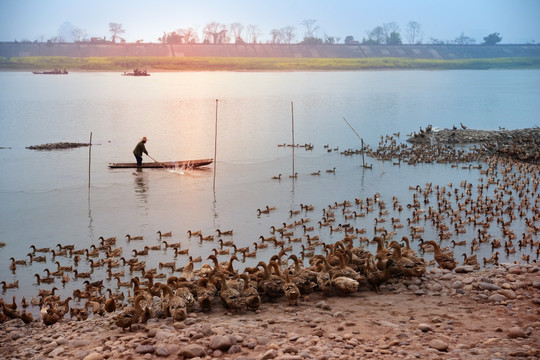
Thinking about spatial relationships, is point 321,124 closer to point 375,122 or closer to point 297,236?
point 375,122

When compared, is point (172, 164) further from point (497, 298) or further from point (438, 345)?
point (438, 345)

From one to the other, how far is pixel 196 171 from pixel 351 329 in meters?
21.9

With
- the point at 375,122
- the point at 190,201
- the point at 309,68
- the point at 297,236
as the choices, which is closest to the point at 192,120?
the point at 375,122

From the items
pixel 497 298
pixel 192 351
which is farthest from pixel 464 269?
pixel 192 351

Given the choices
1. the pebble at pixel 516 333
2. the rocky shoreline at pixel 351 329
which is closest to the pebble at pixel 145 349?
the rocky shoreline at pixel 351 329

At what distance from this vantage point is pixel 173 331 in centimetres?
1070

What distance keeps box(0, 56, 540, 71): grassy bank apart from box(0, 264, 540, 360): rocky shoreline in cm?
13383

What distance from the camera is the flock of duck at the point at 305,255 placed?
39.9ft

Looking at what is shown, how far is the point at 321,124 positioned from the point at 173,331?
45404mm

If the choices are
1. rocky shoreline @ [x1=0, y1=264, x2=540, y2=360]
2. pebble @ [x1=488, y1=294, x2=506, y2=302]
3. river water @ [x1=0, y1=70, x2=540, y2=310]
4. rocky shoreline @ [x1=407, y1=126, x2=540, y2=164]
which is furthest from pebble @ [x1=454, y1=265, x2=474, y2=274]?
rocky shoreline @ [x1=407, y1=126, x2=540, y2=164]

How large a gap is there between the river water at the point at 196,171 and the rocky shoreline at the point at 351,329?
184 inches

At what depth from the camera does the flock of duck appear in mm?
12156

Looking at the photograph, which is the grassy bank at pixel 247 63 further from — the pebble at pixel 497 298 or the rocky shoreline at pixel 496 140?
the pebble at pixel 497 298

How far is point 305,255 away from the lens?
17.5 meters
